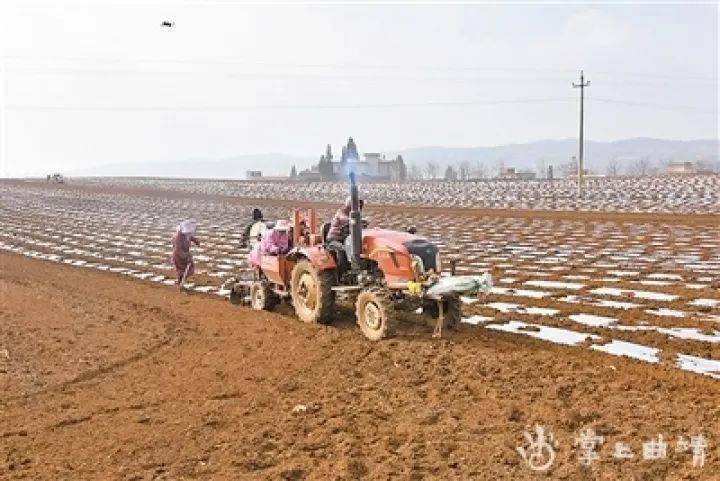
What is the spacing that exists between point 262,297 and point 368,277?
2.80m

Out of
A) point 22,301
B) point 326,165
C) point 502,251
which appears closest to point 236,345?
point 22,301

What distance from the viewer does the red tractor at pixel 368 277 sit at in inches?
314

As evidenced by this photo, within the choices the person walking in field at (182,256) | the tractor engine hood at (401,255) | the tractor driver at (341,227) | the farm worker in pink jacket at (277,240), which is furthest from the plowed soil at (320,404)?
the person walking in field at (182,256)

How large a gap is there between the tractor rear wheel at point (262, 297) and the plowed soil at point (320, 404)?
1.22 m

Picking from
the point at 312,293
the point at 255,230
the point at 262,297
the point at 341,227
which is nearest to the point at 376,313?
the point at 312,293

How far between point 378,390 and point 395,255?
6.65ft

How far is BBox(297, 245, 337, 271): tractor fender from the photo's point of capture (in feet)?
29.8

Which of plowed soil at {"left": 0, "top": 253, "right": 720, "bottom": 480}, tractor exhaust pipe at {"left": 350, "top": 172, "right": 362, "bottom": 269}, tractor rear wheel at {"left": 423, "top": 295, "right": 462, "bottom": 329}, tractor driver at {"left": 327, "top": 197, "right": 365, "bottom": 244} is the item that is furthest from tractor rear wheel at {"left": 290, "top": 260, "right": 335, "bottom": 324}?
tractor rear wheel at {"left": 423, "top": 295, "right": 462, "bottom": 329}

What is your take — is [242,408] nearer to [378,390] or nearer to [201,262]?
[378,390]

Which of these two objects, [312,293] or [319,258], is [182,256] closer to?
[312,293]

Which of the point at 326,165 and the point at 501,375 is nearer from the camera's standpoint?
the point at 501,375

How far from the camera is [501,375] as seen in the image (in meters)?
6.71

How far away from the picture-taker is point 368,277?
854cm

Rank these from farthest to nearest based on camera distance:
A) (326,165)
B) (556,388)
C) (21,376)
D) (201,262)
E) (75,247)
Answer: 1. (326,165)
2. (75,247)
3. (201,262)
4. (21,376)
5. (556,388)
